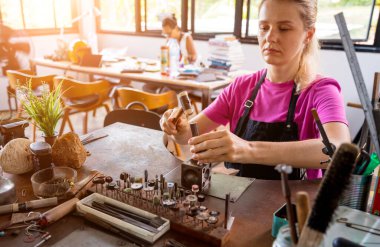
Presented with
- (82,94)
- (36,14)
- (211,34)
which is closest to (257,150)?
(82,94)

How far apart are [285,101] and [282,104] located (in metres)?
0.02

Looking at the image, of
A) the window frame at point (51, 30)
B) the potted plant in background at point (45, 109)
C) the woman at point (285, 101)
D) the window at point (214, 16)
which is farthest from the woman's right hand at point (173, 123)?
the window frame at point (51, 30)

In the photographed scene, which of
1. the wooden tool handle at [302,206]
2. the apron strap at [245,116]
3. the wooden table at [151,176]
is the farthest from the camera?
the apron strap at [245,116]

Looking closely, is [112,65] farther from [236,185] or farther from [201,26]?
[236,185]

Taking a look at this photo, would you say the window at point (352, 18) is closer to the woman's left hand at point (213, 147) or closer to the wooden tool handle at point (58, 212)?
the woman's left hand at point (213, 147)

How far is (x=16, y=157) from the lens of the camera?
3.78ft

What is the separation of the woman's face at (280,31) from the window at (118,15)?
14.7 feet

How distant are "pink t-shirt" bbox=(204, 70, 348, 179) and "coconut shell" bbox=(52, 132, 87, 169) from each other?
0.71 m

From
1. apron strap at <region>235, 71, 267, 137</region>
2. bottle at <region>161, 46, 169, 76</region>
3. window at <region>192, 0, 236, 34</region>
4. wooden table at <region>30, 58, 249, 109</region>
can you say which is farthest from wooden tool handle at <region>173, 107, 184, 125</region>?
window at <region>192, 0, 236, 34</region>

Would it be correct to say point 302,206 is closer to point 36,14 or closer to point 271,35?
point 271,35

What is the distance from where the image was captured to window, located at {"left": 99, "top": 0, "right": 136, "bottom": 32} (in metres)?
5.53

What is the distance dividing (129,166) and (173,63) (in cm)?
234

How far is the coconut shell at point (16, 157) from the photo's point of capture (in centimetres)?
115

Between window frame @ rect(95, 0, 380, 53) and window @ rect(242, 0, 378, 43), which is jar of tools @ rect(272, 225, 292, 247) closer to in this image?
window @ rect(242, 0, 378, 43)
